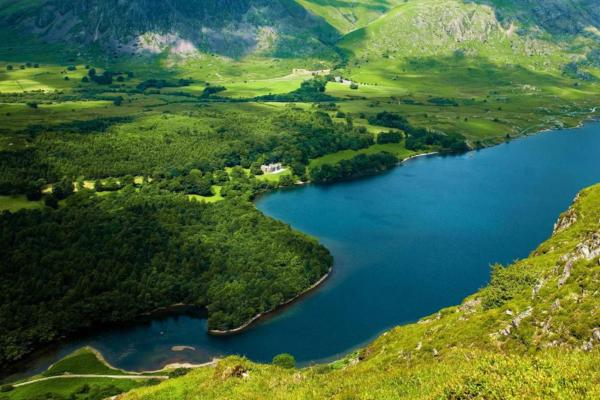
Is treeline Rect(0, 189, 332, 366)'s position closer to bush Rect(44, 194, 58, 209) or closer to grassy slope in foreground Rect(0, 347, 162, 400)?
bush Rect(44, 194, 58, 209)

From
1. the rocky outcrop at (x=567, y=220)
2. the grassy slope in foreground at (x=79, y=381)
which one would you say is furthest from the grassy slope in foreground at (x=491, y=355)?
the grassy slope in foreground at (x=79, y=381)

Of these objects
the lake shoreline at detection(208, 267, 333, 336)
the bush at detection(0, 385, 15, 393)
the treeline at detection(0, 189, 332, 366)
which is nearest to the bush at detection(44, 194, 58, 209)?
the treeline at detection(0, 189, 332, 366)

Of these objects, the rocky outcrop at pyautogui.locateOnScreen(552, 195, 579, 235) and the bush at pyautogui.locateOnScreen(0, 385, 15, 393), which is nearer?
the rocky outcrop at pyautogui.locateOnScreen(552, 195, 579, 235)

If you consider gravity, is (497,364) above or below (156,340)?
above

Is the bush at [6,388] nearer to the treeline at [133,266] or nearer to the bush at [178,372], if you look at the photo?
the treeline at [133,266]

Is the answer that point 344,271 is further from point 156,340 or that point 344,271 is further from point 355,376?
point 355,376

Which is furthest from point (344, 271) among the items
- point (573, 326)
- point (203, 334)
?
point (573, 326)
